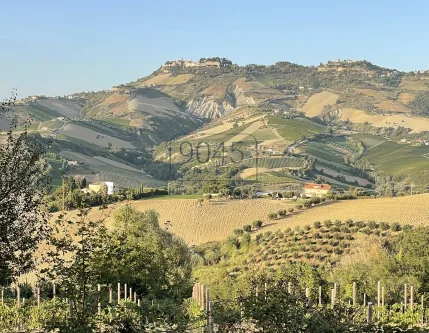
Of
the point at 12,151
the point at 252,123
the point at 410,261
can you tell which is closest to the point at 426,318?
the point at 410,261

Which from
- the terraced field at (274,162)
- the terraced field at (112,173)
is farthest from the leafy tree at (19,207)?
the terraced field at (274,162)

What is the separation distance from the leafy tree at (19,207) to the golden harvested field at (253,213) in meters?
44.3

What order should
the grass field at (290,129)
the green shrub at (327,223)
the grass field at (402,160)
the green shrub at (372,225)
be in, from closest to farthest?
the green shrub at (372,225)
the green shrub at (327,223)
the grass field at (402,160)
the grass field at (290,129)

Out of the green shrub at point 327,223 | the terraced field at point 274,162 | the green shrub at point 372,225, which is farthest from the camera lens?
the terraced field at point 274,162

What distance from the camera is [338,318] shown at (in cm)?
1024

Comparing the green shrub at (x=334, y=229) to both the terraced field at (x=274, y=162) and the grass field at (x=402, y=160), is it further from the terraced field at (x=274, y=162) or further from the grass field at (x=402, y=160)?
the terraced field at (x=274, y=162)

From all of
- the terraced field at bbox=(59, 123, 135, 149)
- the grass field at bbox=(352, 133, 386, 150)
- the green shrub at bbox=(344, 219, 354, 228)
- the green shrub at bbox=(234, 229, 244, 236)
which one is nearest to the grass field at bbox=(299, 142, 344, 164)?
the grass field at bbox=(352, 133, 386, 150)

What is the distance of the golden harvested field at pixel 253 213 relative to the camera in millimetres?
61781

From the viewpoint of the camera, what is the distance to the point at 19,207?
32.1 feet

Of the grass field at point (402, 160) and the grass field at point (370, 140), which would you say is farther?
the grass field at point (370, 140)

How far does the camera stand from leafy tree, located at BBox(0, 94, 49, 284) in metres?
9.53

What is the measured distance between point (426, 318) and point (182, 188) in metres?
95.3

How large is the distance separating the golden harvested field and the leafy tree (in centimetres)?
4430

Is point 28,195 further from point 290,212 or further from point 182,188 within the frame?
point 182,188
